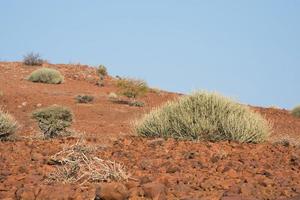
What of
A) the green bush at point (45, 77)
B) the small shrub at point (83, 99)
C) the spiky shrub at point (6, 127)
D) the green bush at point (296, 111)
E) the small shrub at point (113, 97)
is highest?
the green bush at point (45, 77)

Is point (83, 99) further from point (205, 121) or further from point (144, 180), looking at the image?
point (144, 180)

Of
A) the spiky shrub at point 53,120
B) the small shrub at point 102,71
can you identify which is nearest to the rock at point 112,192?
the spiky shrub at point 53,120

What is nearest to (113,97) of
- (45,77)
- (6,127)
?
(45,77)

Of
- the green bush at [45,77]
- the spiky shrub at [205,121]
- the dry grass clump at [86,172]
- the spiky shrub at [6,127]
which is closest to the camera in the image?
the dry grass clump at [86,172]

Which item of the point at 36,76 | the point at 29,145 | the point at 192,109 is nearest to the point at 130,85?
the point at 36,76

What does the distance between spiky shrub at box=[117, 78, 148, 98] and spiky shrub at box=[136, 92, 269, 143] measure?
18.0 m

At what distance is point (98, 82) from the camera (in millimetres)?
35781

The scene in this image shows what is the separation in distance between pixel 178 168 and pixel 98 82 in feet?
96.2

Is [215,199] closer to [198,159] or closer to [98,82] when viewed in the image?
[198,159]

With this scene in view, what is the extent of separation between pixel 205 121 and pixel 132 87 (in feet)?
65.2

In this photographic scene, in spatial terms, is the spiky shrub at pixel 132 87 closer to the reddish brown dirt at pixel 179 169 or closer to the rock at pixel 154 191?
the reddish brown dirt at pixel 179 169

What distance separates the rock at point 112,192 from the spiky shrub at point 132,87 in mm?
24974

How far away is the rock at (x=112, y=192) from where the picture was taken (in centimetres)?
520

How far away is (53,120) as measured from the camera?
14.0 metres
